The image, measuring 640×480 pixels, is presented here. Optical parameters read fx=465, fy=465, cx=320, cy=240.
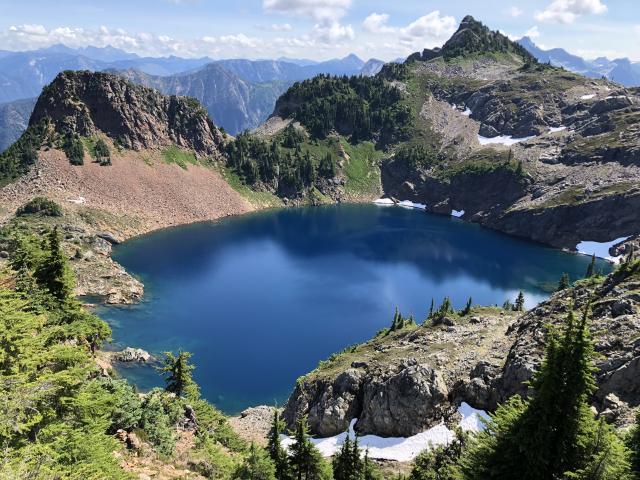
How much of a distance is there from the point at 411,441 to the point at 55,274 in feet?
120

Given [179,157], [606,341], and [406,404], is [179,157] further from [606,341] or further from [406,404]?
[606,341]

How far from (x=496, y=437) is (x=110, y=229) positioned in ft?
415

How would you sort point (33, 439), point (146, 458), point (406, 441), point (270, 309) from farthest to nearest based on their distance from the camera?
point (270, 309), point (406, 441), point (146, 458), point (33, 439)

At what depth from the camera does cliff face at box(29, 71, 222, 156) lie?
146750 millimetres

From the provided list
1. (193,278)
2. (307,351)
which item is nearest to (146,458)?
(307,351)

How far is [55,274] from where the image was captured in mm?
43969

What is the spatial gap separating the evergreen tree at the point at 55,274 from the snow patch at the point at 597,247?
13693 cm

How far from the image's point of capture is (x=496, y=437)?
19.5m

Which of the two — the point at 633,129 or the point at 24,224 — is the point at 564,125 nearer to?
the point at 633,129

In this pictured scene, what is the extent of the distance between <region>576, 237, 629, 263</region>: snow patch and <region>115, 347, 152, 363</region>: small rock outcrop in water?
125 metres

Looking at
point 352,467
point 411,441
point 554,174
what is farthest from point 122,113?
point 352,467

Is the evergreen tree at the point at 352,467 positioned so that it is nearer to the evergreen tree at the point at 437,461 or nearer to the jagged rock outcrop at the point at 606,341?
the evergreen tree at the point at 437,461

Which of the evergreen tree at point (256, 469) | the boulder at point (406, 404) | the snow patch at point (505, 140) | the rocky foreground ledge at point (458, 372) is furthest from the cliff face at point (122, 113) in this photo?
the evergreen tree at point (256, 469)

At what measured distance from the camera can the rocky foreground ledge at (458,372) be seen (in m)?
36.6
